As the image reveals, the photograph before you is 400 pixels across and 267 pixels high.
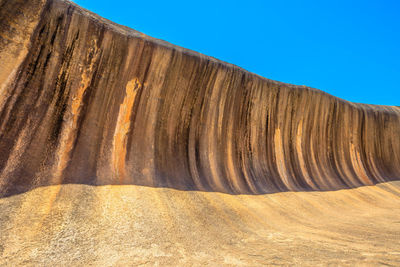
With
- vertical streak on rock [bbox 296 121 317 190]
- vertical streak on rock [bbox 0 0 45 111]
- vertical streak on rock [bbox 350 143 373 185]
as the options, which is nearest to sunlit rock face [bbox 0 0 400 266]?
vertical streak on rock [bbox 0 0 45 111]

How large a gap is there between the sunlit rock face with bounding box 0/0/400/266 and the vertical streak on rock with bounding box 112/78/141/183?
2cm

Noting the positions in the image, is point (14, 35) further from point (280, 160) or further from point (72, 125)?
point (280, 160)

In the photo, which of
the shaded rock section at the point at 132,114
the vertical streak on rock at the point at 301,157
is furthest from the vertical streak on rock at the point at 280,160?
the vertical streak on rock at the point at 301,157

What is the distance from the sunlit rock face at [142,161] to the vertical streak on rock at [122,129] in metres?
0.02

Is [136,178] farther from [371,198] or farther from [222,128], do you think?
[371,198]

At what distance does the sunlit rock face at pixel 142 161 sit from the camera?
2.50 meters

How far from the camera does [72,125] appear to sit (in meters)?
3.46

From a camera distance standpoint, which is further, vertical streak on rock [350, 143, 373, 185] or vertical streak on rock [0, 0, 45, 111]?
vertical streak on rock [350, 143, 373, 185]

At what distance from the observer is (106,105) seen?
382 centimetres

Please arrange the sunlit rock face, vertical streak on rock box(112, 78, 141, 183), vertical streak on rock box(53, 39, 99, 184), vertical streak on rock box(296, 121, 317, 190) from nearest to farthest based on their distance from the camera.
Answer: the sunlit rock face
vertical streak on rock box(53, 39, 99, 184)
vertical streak on rock box(112, 78, 141, 183)
vertical streak on rock box(296, 121, 317, 190)

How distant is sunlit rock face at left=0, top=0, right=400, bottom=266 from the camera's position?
2.50 m

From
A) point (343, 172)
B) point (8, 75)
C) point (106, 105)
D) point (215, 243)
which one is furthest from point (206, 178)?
point (343, 172)

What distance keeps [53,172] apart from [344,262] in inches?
122

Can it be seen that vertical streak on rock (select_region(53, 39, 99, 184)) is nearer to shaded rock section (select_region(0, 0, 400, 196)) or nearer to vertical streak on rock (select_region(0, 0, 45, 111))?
shaded rock section (select_region(0, 0, 400, 196))
